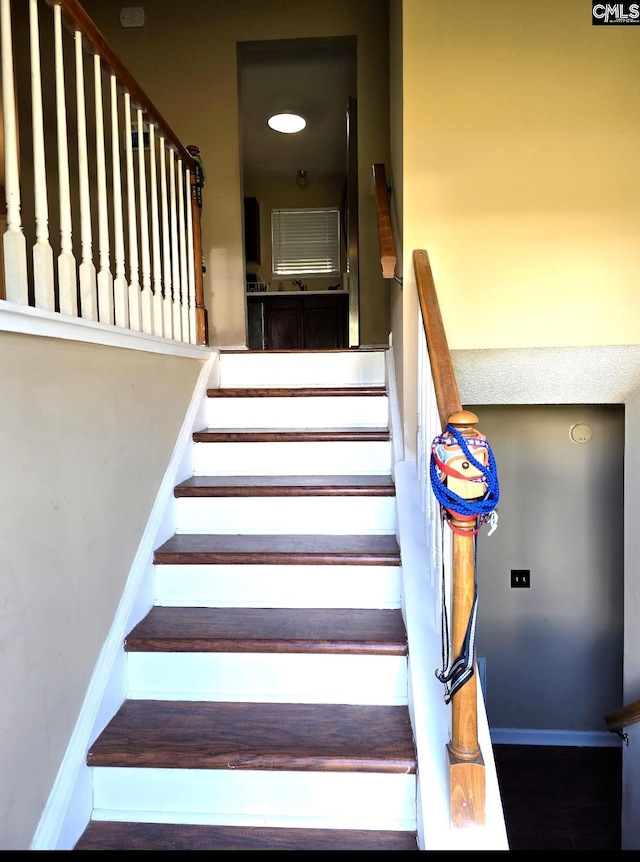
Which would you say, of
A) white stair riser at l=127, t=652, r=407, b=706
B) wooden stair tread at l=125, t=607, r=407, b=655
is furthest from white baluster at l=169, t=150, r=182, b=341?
white stair riser at l=127, t=652, r=407, b=706

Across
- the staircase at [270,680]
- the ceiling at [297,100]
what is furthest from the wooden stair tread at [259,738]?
the ceiling at [297,100]

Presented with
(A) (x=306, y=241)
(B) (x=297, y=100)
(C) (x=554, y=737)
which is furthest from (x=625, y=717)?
(A) (x=306, y=241)

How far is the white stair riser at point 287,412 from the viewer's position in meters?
2.80

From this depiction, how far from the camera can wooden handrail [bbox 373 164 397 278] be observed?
7.15 ft

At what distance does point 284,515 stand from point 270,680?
0.68 metres

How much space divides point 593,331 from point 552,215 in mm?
472

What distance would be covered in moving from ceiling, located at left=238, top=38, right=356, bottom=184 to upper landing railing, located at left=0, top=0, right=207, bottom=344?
1.36 m

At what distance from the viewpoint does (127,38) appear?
3.79m

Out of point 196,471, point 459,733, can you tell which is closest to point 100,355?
point 196,471

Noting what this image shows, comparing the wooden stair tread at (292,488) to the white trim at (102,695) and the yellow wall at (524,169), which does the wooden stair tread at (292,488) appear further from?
the yellow wall at (524,169)

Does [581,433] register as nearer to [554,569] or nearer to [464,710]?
[554,569]

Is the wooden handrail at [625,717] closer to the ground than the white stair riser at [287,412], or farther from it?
closer to the ground

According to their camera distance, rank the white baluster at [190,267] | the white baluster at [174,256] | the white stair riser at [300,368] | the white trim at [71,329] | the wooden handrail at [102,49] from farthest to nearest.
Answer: the white stair riser at [300,368] < the white baluster at [190,267] < the white baluster at [174,256] < the wooden handrail at [102,49] < the white trim at [71,329]

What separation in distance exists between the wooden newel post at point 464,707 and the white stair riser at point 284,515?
1.09 m
